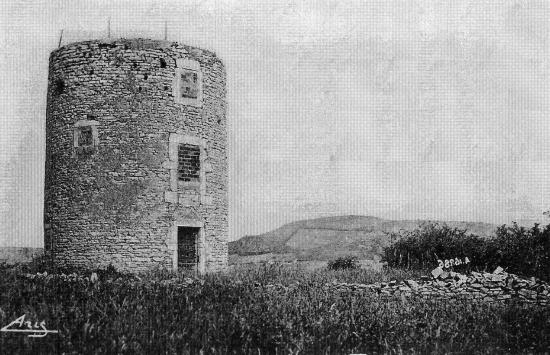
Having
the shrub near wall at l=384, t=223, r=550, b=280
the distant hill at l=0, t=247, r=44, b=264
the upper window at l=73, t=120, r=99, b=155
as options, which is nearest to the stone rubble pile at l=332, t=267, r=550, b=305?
the shrub near wall at l=384, t=223, r=550, b=280

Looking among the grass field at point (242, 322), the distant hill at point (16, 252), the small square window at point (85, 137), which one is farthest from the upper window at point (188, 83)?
the distant hill at point (16, 252)

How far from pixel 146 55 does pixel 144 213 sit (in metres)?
4.47

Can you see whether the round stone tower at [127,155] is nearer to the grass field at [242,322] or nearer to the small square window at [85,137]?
the small square window at [85,137]

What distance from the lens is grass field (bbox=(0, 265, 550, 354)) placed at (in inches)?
292

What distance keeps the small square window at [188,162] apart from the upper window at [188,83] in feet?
4.29

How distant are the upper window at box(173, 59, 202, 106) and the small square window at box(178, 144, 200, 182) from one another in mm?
1308

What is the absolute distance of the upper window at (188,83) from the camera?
1781 cm

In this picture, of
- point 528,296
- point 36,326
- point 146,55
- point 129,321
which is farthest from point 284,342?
point 146,55

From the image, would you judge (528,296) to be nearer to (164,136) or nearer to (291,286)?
(291,286)

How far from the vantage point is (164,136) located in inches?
687

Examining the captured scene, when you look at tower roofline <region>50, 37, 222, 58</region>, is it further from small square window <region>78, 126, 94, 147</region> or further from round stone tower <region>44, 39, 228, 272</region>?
small square window <region>78, 126, 94, 147</region>

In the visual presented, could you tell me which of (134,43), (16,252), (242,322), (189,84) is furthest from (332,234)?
(242,322)

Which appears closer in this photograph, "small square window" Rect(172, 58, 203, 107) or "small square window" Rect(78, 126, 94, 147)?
"small square window" Rect(78, 126, 94, 147)

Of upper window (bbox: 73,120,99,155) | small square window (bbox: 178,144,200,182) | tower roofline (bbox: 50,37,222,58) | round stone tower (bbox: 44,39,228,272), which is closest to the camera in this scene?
round stone tower (bbox: 44,39,228,272)
